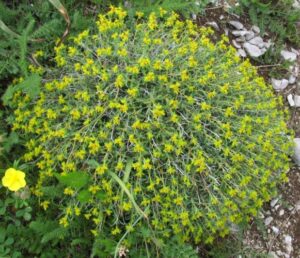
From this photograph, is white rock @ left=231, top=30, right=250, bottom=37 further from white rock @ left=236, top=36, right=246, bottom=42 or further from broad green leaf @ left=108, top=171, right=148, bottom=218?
broad green leaf @ left=108, top=171, right=148, bottom=218

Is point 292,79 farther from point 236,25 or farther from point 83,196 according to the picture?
point 83,196

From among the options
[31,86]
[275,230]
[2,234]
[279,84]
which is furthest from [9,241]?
[279,84]

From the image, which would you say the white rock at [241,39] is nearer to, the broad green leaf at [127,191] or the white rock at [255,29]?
the white rock at [255,29]

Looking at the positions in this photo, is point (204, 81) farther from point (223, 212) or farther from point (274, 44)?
point (274, 44)

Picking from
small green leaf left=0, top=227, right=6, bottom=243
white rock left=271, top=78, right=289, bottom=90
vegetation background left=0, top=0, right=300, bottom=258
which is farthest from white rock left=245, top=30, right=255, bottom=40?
small green leaf left=0, top=227, right=6, bottom=243

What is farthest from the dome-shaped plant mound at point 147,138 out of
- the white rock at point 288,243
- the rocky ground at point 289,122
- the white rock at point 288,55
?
the white rock at point 288,55

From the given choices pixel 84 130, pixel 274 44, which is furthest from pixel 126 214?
pixel 274 44
